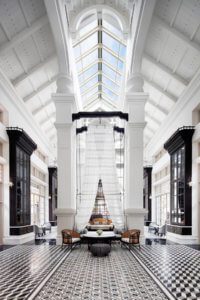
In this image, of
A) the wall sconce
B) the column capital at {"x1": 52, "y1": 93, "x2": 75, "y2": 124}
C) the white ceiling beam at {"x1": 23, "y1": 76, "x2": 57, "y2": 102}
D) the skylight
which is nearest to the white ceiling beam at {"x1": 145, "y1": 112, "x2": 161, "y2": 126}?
the skylight

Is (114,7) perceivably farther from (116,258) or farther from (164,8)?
(116,258)

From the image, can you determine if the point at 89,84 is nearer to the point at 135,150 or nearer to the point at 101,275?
the point at 135,150

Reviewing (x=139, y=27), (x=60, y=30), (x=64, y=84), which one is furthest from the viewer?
(x=64, y=84)

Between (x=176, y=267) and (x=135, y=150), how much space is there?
178 inches

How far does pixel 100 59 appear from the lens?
1550 cm

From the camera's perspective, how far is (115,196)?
34.6 ft

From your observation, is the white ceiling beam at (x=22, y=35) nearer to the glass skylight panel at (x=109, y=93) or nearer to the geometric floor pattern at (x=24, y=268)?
the geometric floor pattern at (x=24, y=268)

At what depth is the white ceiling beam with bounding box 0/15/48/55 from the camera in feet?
32.5

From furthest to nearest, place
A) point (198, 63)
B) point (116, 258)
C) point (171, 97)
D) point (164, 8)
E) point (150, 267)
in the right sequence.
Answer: point (171, 97) → point (198, 63) → point (164, 8) → point (116, 258) → point (150, 267)

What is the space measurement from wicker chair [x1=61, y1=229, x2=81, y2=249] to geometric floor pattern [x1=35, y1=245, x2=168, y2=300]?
1441mm

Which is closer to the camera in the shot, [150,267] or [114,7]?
[150,267]

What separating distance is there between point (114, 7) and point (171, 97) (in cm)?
470

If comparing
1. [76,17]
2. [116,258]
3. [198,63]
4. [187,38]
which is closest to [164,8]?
[187,38]

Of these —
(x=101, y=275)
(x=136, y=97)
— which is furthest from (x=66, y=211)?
(x=136, y=97)
